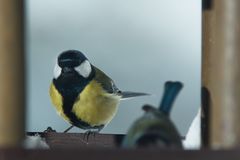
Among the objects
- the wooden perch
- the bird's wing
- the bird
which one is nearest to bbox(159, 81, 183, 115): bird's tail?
the bird

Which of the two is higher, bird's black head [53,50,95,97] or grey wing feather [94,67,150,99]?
bird's black head [53,50,95,97]

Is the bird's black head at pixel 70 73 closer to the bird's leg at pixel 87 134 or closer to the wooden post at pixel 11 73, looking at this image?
the bird's leg at pixel 87 134

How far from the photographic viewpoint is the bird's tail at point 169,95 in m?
1.04

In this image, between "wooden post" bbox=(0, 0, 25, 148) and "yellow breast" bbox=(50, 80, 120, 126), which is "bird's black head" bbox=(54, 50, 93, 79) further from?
"wooden post" bbox=(0, 0, 25, 148)

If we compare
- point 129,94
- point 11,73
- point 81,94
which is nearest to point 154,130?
point 11,73

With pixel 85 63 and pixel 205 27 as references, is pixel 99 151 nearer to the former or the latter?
pixel 205 27

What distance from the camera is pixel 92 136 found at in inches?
54.7

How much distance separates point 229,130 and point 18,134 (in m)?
0.27

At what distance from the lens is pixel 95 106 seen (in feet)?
4.62

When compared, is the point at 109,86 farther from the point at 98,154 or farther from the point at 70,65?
the point at 98,154

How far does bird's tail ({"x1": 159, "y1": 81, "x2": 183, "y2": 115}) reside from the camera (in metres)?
1.04

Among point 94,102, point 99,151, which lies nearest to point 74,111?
point 94,102

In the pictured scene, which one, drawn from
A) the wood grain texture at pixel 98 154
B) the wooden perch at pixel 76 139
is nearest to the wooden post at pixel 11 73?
the wood grain texture at pixel 98 154

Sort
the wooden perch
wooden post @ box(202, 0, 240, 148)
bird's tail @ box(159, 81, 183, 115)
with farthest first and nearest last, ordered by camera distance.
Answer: the wooden perch
bird's tail @ box(159, 81, 183, 115)
wooden post @ box(202, 0, 240, 148)
